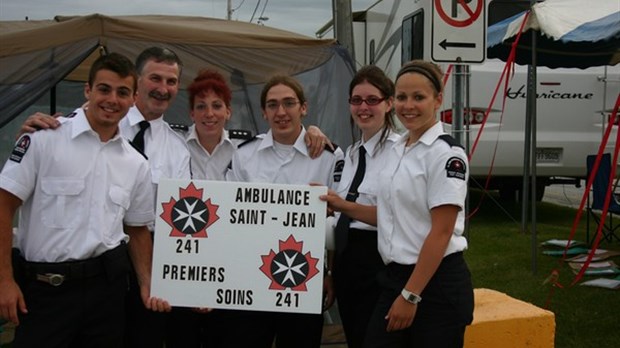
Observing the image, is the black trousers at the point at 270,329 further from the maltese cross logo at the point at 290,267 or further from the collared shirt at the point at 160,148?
the collared shirt at the point at 160,148

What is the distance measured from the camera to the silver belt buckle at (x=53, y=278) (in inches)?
124

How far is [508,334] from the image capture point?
476 cm

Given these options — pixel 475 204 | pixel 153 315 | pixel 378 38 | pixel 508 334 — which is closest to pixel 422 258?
pixel 153 315

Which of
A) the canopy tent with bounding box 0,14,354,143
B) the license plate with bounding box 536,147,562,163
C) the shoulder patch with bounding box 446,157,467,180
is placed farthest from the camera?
the license plate with bounding box 536,147,562,163

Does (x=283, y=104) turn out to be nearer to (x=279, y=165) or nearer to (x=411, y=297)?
(x=279, y=165)

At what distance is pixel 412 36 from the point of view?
10.3 metres

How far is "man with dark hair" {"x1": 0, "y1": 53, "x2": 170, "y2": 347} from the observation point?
316 centimetres

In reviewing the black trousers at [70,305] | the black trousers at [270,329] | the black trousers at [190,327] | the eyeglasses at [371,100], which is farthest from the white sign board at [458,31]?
the black trousers at [70,305]

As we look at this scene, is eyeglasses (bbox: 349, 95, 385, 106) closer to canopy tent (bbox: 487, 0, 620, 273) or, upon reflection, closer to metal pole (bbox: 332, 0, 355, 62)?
canopy tent (bbox: 487, 0, 620, 273)

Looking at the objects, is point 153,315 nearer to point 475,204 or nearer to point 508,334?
point 508,334

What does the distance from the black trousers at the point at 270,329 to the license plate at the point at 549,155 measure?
8.07 metres

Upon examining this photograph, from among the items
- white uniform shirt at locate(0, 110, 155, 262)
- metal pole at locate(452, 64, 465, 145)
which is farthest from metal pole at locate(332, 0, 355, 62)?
white uniform shirt at locate(0, 110, 155, 262)

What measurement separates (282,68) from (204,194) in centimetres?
281

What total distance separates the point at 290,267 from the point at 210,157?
0.82 m
